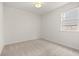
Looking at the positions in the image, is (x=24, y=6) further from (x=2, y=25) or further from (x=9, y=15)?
(x=2, y=25)

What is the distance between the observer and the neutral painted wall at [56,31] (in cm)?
157

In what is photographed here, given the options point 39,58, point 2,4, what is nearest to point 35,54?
point 39,58

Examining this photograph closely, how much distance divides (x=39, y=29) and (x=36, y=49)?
378 millimetres

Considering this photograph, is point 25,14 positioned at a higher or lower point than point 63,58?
higher

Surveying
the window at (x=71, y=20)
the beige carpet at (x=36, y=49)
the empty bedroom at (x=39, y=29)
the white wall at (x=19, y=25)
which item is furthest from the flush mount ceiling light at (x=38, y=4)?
the beige carpet at (x=36, y=49)

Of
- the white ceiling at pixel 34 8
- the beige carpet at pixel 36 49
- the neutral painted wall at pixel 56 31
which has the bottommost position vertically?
the beige carpet at pixel 36 49

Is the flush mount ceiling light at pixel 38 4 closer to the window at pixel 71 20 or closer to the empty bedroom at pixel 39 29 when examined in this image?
the empty bedroom at pixel 39 29

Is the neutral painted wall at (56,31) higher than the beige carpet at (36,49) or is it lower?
higher

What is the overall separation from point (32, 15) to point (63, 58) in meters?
0.90

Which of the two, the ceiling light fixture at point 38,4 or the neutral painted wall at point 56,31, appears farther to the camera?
the neutral painted wall at point 56,31

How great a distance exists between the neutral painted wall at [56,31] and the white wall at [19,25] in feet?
0.51

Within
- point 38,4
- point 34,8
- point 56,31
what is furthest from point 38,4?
point 56,31

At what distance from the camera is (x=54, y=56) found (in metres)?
1.39

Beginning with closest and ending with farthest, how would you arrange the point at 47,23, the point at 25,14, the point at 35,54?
the point at 35,54
the point at 25,14
the point at 47,23
